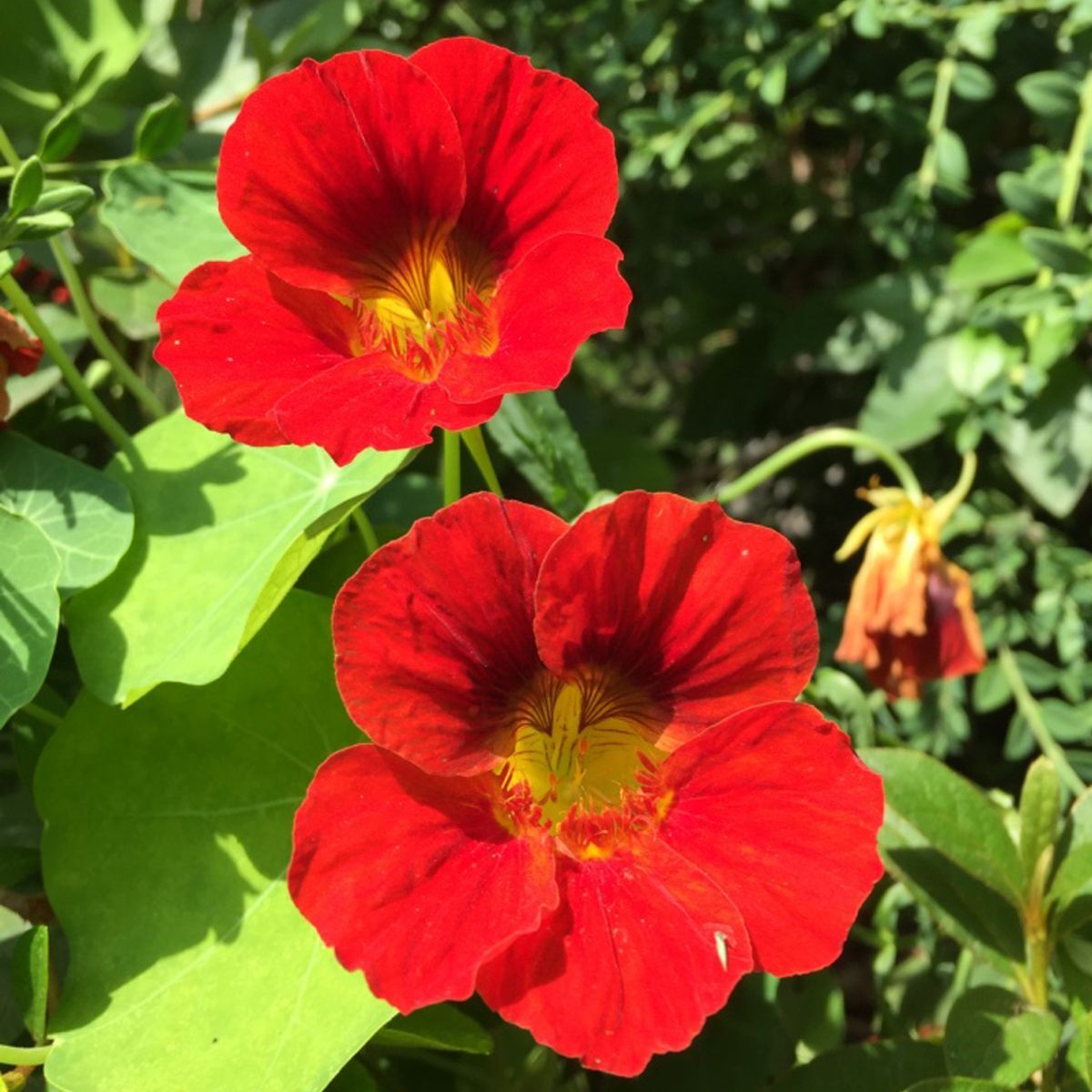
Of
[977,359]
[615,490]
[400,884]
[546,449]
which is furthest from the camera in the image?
[615,490]

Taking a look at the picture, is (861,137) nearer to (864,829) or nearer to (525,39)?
(525,39)

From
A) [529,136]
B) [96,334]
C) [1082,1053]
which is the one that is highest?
[529,136]

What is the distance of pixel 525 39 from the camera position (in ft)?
5.29

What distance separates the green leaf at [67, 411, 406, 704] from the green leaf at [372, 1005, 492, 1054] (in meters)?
0.26

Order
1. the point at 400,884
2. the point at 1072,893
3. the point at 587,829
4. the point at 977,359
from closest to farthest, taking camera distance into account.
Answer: the point at 400,884, the point at 587,829, the point at 1072,893, the point at 977,359

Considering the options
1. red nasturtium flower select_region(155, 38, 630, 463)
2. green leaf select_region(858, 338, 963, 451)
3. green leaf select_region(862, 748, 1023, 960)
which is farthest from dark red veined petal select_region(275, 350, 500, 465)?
green leaf select_region(858, 338, 963, 451)

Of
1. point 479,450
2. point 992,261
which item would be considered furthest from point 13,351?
point 992,261

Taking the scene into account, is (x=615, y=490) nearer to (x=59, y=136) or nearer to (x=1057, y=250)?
(x=1057, y=250)

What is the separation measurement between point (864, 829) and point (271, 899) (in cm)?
39

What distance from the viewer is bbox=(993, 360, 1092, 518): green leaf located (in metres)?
1.26

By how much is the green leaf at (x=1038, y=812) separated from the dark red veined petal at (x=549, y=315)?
0.47 meters

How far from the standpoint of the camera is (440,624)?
0.68 meters

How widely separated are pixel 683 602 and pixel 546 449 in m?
0.30

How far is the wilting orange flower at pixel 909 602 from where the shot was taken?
1062 mm
